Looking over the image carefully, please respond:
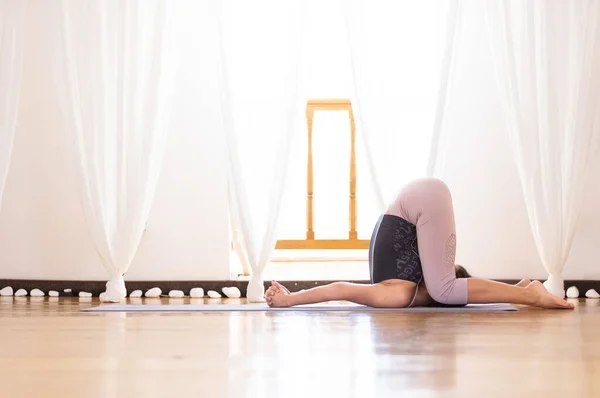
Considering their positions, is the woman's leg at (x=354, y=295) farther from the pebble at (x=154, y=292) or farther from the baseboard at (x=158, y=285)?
the pebble at (x=154, y=292)

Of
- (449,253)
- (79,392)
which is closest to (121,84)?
(449,253)

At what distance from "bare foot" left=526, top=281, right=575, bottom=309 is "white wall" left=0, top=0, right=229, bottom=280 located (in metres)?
2.12

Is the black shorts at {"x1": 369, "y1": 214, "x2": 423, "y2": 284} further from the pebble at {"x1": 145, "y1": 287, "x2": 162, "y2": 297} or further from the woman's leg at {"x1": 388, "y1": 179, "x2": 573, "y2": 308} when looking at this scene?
the pebble at {"x1": 145, "y1": 287, "x2": 162, "y2": 297}

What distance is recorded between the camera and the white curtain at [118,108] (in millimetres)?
4887

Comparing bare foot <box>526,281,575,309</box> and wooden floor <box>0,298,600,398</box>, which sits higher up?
wooden floor <box>0,298,600,398</box>

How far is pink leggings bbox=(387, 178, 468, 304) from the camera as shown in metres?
3.49

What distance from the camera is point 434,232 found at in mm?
3496

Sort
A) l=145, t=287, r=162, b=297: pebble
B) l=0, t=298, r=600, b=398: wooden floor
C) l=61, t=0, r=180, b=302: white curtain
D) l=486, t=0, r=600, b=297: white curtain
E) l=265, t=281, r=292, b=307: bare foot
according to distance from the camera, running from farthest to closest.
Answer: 1. l=145, t=287, r=162, b=297: pebble
2. l=61, t=0, r=180, b=302: white curtain
3. l=486, t=0, r=600, b=297: white curtain
4. l=265, t=281, r=292, b=307: bare foot
5. l=0, t=298, r=600, b=398: wooden floor

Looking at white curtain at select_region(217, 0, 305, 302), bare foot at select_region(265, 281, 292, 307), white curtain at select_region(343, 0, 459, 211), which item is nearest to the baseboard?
white curtain at select_region(217, 0, 305, 302)

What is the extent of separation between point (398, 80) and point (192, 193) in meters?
1.44

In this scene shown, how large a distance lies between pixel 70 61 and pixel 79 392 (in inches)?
153

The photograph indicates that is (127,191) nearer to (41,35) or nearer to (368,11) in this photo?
(41,35)

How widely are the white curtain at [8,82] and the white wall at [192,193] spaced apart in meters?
0.23

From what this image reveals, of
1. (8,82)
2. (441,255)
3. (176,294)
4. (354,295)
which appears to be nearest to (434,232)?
(441,255)
